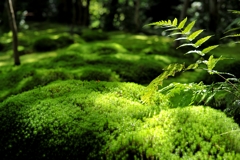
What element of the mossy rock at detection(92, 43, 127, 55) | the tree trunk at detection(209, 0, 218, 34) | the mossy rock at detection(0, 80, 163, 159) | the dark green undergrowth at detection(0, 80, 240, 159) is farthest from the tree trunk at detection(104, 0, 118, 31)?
the dark green undergrowth at detection(0, 80, 240, 159)

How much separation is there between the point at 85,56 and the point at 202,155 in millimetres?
5841

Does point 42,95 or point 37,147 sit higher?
point 42,95

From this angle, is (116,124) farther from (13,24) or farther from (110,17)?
(110,17)

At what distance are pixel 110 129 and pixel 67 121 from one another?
1.85 feet

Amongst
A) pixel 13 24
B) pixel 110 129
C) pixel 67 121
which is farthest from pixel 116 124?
pixel 13 24

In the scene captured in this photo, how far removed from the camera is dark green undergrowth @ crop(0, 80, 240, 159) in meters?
2.73

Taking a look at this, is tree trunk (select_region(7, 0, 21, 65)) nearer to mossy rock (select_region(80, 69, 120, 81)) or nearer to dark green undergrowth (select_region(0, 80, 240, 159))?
mossy rock (select_region(80, 69, 120, 81))

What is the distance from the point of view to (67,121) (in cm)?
323

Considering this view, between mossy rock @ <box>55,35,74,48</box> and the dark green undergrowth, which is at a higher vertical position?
the dark green undergrowth

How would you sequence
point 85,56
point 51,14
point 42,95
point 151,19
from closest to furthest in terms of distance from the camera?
point 42,95, point 85,56, point 151,19, point 51,14

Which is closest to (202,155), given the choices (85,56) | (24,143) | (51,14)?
(24,143)

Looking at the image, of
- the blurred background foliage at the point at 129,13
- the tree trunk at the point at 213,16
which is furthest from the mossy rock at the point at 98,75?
the tree trunk at the point at 213,16

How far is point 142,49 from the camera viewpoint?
10539mm

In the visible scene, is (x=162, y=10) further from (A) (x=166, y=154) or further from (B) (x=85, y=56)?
(A) (x=166, y=154)
